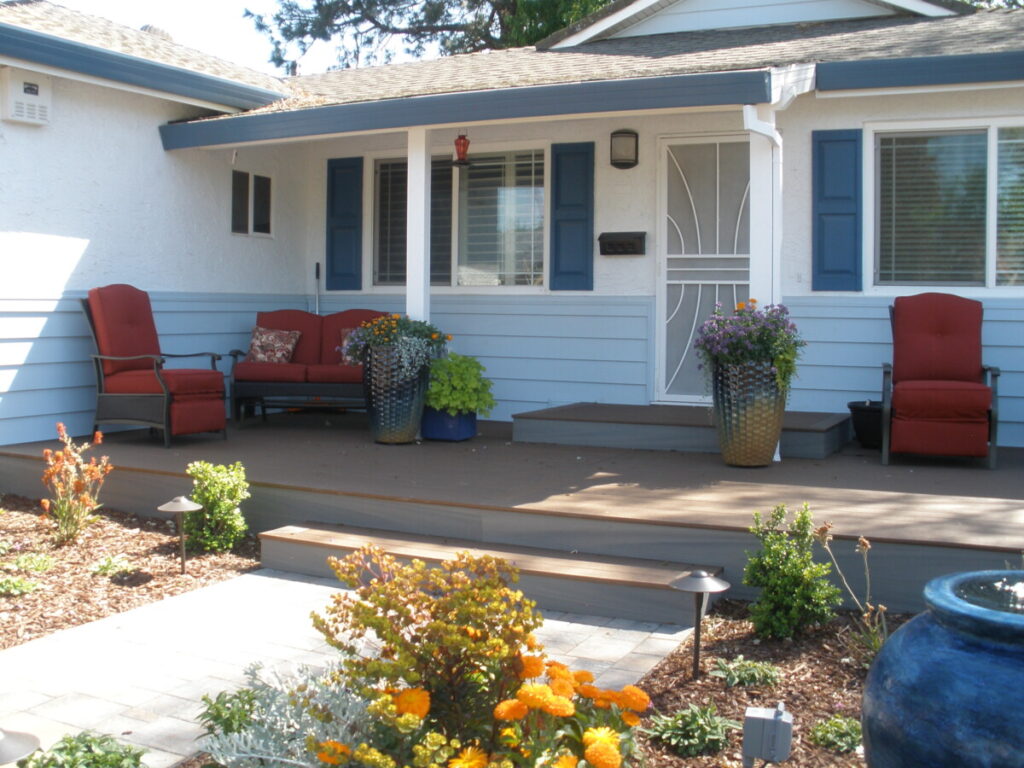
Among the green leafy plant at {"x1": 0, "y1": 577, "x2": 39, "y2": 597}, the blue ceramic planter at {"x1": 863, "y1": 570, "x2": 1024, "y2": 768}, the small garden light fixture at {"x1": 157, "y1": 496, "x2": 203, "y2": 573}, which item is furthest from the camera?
the small garden light fixture at {"x1": 157, "y1": 496, "x2": 203, "y2": 573}

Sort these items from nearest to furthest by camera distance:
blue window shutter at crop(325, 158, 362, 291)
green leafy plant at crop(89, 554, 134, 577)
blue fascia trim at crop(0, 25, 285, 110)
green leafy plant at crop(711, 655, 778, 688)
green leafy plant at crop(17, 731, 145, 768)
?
green leafy plant at crop(17, 731, 145, 768) < green leafy plant at crop(711, 655, 778, 688) < green leafy plant at crop(89, 554, 134, 577) < blue fascia trim at crop(0, 25, 285, 110) < blue window shutter at crop(325, 158, 362, 291)

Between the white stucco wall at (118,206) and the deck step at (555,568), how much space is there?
3.31 m

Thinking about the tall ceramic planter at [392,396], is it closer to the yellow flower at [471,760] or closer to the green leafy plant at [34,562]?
the green leafy plant at [34,562]

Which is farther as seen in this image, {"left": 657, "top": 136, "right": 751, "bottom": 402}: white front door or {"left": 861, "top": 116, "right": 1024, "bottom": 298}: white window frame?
{"left": 657, "top": 136, "right": 751, "bottom": 402}: white front door

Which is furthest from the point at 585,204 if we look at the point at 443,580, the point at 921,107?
the point at 443,580

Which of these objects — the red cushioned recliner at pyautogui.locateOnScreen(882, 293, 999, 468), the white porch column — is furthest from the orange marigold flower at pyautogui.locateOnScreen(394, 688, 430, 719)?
the white porch column

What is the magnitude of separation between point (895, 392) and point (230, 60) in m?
6.68

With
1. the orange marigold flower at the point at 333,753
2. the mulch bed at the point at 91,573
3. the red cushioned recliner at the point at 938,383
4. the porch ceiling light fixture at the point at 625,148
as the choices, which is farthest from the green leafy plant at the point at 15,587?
the porch ceiling light fixture at the point at 625,148

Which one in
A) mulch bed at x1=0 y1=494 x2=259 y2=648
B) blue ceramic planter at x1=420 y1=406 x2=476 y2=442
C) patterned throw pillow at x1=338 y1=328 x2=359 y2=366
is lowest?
mulch bed at x1=0 y1=494 x2=259 y2=648

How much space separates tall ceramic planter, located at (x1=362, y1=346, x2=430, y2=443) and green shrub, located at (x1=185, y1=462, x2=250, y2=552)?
1.78m

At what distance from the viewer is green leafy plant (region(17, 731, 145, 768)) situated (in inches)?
104

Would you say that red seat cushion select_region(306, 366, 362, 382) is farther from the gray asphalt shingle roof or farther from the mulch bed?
the gray asphalt shingle roof

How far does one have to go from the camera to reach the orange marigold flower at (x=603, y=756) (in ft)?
7.13

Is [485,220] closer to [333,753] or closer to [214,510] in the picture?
[214,510]
